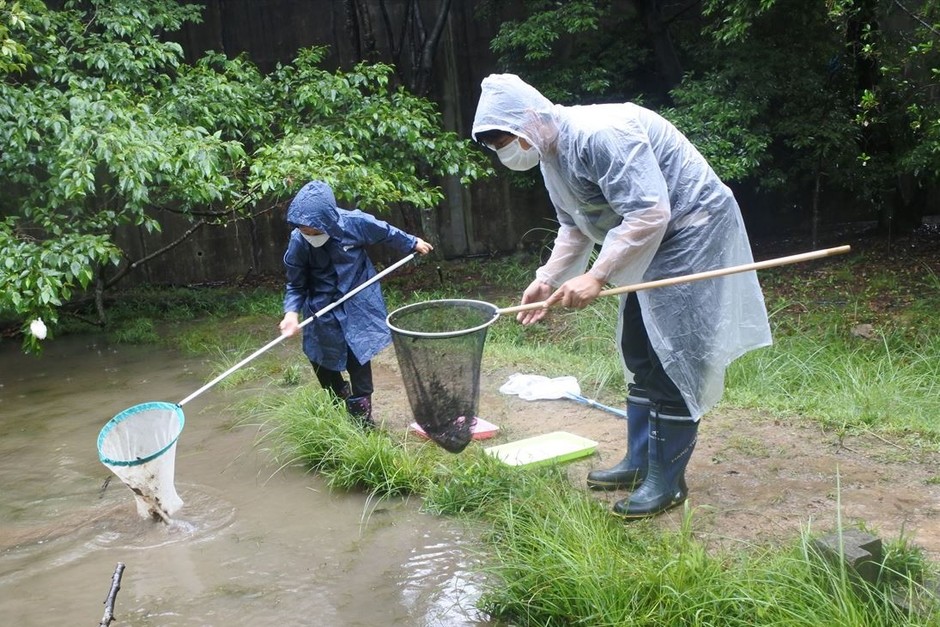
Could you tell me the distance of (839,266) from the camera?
8273mm

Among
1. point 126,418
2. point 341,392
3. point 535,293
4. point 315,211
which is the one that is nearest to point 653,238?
point 535,293

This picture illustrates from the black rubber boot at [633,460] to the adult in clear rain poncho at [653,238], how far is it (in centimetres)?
15

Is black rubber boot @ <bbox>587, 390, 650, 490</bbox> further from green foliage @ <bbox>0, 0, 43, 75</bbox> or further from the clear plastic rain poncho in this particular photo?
green foliage @ <bbox>0, 0, 43, 75</bbox>

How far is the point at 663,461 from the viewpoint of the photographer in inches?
132

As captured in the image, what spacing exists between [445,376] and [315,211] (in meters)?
1.19

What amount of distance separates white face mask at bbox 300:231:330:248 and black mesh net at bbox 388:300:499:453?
0.84 metres

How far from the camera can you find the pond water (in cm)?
308

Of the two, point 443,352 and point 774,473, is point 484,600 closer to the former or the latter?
point 443,352

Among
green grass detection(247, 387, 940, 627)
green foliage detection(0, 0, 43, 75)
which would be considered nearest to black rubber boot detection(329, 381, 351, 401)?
green grass detection(247, 387, 940, 627)

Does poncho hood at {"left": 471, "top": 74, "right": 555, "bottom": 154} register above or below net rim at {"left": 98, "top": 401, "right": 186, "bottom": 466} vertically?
above

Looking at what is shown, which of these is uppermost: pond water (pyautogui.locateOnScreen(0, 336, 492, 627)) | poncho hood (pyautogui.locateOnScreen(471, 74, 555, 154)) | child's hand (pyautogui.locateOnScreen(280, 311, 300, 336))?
poncho hood (pyautogui.locateOnScreen(471, 74, 555, 154))

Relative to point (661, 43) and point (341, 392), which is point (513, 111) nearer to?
point (341, 392)

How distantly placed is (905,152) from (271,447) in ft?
20.9

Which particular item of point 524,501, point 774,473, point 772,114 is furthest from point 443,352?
point 772,114
